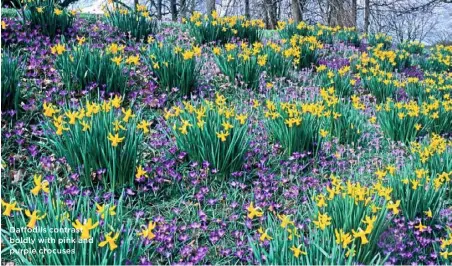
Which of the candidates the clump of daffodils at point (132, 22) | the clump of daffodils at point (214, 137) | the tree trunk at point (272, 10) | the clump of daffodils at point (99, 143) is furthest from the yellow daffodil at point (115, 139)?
the tree trunk at point (272, 10)

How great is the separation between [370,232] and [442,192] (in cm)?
95

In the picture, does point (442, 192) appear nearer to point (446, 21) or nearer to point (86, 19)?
point (86, 19)

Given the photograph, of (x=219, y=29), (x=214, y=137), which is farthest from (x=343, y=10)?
(x=214, y=137)

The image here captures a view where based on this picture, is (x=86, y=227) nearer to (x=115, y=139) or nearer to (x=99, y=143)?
(x=115, y=139)

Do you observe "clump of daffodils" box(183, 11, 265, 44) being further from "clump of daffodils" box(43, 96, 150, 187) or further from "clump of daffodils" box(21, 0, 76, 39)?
"clump of daffodils" box(43, 96, 150, 187)

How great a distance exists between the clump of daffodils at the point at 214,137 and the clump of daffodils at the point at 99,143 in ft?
1.33

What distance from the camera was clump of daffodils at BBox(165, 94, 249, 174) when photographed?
9.96ft

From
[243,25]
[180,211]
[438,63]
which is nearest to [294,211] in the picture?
[180,211]

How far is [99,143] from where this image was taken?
9.02ft

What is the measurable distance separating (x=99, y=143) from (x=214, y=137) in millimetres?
783

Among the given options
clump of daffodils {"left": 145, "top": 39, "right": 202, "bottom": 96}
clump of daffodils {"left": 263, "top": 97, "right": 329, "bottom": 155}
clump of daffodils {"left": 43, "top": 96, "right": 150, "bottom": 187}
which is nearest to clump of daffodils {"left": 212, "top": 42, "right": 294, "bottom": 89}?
clump of daffodils {"left": 145, "top": 39, "right": 202, "bottom": 96}

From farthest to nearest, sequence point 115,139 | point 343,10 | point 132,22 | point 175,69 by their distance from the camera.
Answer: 1. point 343,10
2. point 132,22
3. point 175,69
4. point 115,139

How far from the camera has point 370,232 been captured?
2.28 m

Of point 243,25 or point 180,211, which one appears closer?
point 180,211
